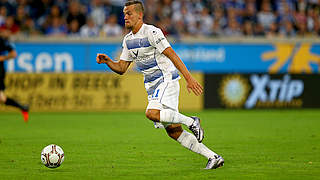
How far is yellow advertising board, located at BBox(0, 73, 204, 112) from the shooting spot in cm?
1967

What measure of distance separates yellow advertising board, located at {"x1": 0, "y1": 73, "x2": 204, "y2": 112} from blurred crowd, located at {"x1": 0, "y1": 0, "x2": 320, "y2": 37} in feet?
7.39

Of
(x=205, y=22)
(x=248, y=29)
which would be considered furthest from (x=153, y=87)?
(x=248, y=29)

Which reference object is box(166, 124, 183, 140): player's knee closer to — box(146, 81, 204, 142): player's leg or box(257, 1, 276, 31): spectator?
box(146, 81, 204, 142): player's leg

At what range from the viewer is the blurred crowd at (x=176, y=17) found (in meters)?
21.8

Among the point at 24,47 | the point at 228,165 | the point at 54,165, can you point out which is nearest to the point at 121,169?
the point at 54,165

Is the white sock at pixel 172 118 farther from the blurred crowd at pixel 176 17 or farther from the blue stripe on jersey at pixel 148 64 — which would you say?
the blurred crowd at pixel 176 17

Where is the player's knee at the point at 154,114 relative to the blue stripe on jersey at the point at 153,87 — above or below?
below

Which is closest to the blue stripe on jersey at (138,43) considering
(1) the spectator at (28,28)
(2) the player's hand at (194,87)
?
(2) the player's hand at (194,87)

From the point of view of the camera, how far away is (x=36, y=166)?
322 inches

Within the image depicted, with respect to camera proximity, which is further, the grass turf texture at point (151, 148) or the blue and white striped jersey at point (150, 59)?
the blue and white striped jersey at point (150, 59)

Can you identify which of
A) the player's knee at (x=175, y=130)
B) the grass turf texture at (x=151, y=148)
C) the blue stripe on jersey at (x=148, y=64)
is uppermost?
the blue stripe on jersey at (x=148, y=64)

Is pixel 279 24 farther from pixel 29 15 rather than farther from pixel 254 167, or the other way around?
pixel 254 167

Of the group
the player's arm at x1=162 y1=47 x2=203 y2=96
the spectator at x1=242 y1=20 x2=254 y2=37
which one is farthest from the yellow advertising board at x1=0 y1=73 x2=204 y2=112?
the player's arm at x1=162 y1=47 x2=203 y2=96

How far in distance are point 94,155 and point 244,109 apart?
11.5 meters
